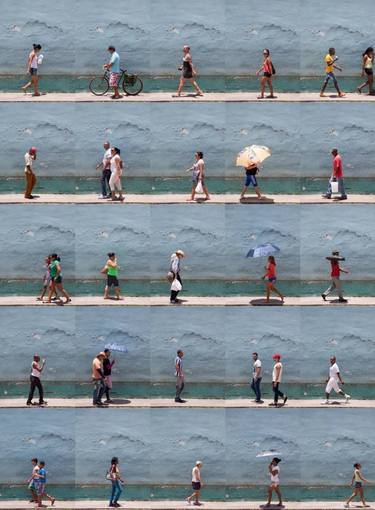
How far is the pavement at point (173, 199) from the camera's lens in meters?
81.8

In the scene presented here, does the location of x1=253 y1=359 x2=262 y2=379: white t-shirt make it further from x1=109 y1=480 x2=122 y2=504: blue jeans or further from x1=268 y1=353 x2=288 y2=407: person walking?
x1=109 y1=480 x2=122 y2=504: blue jeans

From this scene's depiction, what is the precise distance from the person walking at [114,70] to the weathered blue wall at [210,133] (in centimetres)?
95

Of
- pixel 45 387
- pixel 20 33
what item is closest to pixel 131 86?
pixel 20 33

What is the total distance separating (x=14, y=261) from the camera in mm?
82188

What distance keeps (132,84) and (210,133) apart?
397 cm

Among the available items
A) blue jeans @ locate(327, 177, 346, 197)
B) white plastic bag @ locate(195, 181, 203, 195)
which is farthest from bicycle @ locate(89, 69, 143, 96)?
blue jeans @ locate(327, 177, 346, 197)

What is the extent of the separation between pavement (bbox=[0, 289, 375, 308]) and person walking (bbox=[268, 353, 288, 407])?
2405mm

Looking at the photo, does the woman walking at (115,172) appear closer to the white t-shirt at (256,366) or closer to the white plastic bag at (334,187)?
the white plastic bag at (334,187)

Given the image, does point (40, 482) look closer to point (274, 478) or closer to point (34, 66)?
point (274, 478)

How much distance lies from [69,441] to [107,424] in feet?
5.44

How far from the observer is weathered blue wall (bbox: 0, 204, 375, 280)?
8156 cm

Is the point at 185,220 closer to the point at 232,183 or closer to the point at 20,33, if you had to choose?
the point at 232,183

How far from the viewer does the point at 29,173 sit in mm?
82000

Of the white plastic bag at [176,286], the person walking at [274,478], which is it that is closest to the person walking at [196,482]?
the person walking at [274,478]
